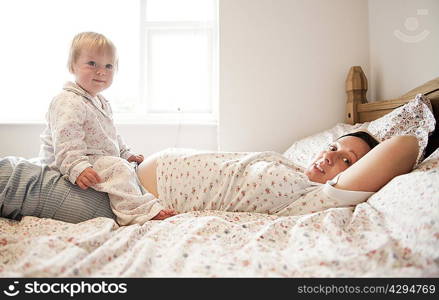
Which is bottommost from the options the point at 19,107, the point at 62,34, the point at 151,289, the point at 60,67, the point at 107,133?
the point at 151,289

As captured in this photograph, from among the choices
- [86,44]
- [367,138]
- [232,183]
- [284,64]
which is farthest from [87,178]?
[284,64]

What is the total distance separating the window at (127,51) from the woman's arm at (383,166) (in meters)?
1.52

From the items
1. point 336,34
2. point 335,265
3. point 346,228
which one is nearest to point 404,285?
point 335,265

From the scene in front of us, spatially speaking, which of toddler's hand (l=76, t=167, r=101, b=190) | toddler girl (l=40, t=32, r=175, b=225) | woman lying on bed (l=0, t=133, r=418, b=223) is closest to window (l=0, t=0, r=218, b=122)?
toddler girl (l=40, t=32, r=175, b=225)

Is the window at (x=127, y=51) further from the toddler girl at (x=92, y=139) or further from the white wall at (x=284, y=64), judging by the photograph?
the toddler girl at (x=92, y=139)

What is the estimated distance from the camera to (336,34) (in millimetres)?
2066

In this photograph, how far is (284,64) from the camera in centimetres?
208

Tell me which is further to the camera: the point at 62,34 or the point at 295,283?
the point at 62,34

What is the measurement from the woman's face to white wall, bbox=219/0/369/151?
0.92 m

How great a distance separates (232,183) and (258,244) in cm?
36

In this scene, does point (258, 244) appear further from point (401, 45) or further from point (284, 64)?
point (284, 64)

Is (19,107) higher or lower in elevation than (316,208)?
higher

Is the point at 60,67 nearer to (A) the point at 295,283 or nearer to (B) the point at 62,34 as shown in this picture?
(B) the point at 62,34

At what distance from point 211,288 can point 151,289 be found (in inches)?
4.2
